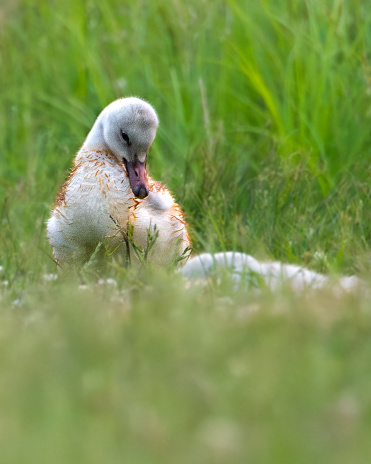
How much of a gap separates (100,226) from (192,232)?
98 centimetres

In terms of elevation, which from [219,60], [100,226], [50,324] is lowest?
[50,324]

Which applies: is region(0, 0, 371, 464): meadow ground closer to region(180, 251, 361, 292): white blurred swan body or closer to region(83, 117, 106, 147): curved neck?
region(180, 251, 361, 292): white blurred swan body

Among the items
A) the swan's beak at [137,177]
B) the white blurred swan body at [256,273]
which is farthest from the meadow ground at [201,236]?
the swan's beak at [137,177]

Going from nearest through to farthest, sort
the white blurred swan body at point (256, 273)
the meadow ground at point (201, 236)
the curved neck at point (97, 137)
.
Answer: the meadow ground at point (201, 236) < the white blurred swan body at point (256, 273) < the curved neck at point (97, 137)

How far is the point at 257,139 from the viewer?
19.0 ft

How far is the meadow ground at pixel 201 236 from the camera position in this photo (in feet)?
6.46

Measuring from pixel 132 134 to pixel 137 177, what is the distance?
174 millimetres

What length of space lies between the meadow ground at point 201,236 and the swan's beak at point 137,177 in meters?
0.34

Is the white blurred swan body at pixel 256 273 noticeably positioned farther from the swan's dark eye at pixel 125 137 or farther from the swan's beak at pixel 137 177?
the swan's dark eye at pixel 125 137

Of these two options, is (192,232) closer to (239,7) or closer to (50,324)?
(50,324)

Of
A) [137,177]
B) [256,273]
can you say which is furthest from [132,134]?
[256,273]

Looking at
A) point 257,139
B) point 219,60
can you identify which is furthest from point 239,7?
point 257,139

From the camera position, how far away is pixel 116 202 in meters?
3.54

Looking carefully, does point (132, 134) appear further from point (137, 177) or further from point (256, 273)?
point (256, 273)
